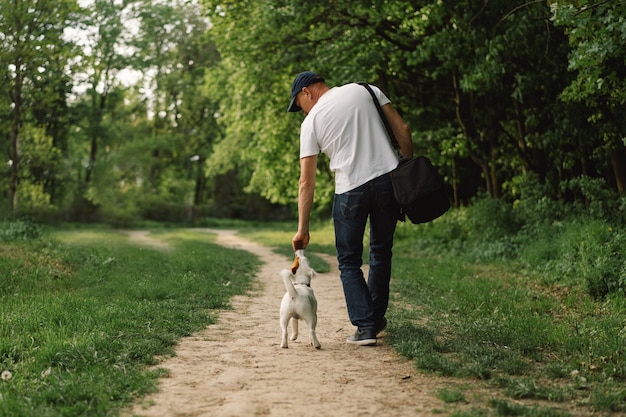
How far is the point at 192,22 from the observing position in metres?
47.1

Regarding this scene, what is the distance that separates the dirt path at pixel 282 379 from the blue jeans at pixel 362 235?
362 mm

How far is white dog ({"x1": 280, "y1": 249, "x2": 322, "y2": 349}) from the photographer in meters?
5.63

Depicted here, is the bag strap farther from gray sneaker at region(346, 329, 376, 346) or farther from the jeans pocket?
gray sneaker at region(346, 329, 376, 346)

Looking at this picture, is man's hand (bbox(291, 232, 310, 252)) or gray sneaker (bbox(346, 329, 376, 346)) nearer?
man's hand (bbox(291, 232, 310, 252))

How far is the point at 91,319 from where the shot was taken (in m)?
6.46

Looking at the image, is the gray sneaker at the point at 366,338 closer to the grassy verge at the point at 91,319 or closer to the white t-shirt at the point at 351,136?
the white t-shirt at the point at 351,136

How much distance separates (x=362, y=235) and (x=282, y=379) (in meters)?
1.59

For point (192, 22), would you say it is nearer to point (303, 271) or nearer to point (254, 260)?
point (254, 260)

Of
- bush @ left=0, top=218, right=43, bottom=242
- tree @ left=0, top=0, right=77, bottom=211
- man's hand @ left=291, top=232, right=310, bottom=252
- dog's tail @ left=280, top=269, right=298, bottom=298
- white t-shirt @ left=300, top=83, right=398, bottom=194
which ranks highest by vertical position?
tree @ left=0, top=0, right=77, bottom=211

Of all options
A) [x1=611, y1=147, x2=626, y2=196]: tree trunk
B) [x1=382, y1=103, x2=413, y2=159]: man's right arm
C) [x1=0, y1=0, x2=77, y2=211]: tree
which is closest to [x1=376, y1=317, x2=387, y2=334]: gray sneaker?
[x1=382, y1=103, x2=413, y2=159]: man's right arm

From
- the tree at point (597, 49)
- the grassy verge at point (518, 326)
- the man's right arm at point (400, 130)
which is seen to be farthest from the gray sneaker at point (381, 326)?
the tree at point (597, 49)

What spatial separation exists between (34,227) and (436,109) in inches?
439

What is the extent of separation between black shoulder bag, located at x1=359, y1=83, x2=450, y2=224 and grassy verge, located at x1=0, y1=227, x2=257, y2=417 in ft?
7.45

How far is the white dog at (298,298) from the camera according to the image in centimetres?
563
